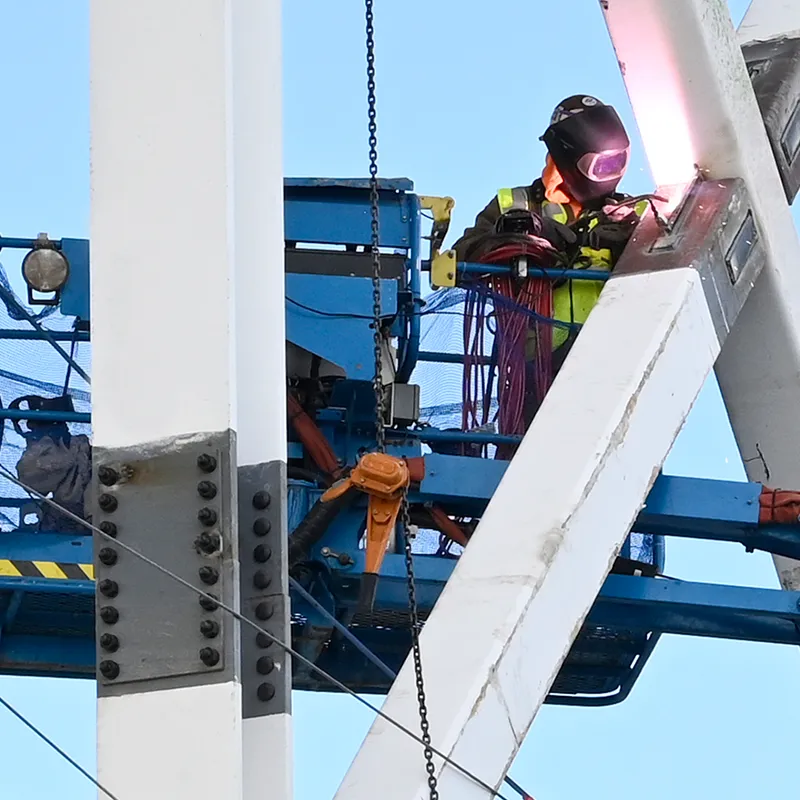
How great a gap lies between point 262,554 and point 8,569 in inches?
130

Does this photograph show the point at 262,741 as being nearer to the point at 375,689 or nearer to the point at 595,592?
the point at 595,592

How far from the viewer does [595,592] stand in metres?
7.86

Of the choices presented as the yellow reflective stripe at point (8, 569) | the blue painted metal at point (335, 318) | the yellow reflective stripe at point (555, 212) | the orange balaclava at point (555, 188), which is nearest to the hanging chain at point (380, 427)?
the blue painted metal at point (335, 318)

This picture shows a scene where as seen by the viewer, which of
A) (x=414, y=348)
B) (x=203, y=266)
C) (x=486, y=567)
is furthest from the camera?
(x=414, y=348)

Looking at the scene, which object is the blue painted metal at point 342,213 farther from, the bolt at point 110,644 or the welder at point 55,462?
the bolt at point 110,644

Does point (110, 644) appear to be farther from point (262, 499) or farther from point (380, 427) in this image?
point (380, 427)

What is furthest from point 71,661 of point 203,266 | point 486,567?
point 203,266

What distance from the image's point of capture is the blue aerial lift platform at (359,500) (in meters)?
9.81

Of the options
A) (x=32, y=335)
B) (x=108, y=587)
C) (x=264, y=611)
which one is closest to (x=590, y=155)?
(x=32, y=335)

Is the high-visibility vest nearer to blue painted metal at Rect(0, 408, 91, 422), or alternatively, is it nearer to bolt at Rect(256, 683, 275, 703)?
blue painted metal at Rect(0, 408, 91, 422)

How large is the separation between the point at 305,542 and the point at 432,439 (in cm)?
97

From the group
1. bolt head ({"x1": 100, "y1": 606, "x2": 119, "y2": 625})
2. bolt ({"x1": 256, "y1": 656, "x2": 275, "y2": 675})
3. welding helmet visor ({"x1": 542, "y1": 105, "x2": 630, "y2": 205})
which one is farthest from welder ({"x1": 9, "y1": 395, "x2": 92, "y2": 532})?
welding helmet visor ({"x1": 542, "y1": 105, "x2": 630, "y2": 205})

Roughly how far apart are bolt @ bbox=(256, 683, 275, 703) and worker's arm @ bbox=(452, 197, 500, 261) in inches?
187

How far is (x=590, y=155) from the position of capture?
38.8 feet
